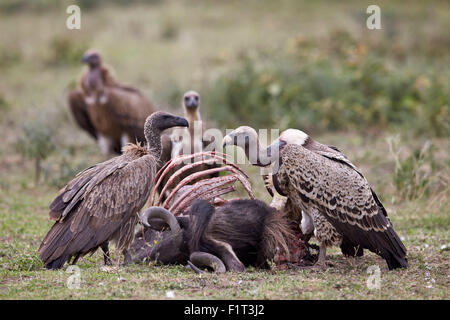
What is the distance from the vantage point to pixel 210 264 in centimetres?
582

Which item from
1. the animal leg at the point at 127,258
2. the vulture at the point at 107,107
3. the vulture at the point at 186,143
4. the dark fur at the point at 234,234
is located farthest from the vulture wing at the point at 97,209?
the vulture at the point at 107,107

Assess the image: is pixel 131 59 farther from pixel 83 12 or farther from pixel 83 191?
pixel 83 191

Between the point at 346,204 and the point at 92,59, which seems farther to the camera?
the point at 92,59

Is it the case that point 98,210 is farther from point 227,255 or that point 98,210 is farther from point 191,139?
point 191,139

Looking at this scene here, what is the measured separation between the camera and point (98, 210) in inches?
229

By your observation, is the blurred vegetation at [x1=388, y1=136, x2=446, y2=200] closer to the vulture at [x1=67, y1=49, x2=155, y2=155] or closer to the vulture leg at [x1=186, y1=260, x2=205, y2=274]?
the vulture leg at [x1=186, y1=260, x2=205, y2=274]

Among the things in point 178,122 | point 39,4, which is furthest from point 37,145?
point 39,4

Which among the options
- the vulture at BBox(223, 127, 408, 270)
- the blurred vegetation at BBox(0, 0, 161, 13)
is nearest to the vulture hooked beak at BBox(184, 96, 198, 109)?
the vulture at BBox(223, 127, 408, 270)

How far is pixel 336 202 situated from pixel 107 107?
6417mm

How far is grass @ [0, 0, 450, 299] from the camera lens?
530 cm

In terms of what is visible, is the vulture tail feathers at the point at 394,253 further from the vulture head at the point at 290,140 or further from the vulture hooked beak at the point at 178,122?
the vulture hooked beak at the point at 178,122

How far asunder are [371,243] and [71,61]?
1399 centimetres

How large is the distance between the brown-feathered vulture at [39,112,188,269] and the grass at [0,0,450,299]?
8.4 inches
